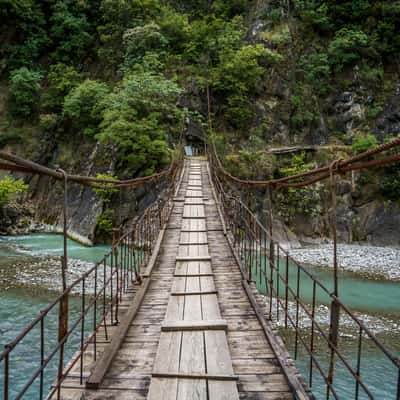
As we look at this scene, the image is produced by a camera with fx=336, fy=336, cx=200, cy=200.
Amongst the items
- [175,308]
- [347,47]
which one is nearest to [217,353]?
[175,308]

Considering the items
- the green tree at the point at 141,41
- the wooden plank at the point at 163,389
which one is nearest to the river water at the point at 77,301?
the wooden plank at the point at 163,389

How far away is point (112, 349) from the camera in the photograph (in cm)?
213

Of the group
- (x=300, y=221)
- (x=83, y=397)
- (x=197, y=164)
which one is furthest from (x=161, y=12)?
(x=83, y=397)

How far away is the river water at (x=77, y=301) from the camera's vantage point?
4.80 metres

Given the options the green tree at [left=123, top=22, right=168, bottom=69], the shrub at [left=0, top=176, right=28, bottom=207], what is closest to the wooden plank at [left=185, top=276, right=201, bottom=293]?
the shrub at [left=0, top=176, right=28, bottom=207]

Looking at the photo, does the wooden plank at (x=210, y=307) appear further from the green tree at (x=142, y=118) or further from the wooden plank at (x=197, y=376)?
the green tree at (x=142, y=118)

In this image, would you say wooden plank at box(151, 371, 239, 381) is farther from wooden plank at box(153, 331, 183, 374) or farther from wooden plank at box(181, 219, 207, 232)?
wooden plank at box(181, 219, 207, 232)

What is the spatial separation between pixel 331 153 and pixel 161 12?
35.3 feet

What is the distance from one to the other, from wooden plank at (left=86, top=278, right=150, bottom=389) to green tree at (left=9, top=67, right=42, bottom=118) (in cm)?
1571

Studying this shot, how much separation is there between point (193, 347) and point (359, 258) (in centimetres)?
990

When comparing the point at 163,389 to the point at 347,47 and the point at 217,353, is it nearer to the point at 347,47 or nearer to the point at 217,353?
the point at 217,353

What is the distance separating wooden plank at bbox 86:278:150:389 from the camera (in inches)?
72.2

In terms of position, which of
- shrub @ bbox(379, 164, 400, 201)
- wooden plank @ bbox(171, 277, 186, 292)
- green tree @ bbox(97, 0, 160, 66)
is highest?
green tree @ bbox(97, 0, 160, 66)

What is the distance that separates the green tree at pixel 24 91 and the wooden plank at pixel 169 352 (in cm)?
1638
